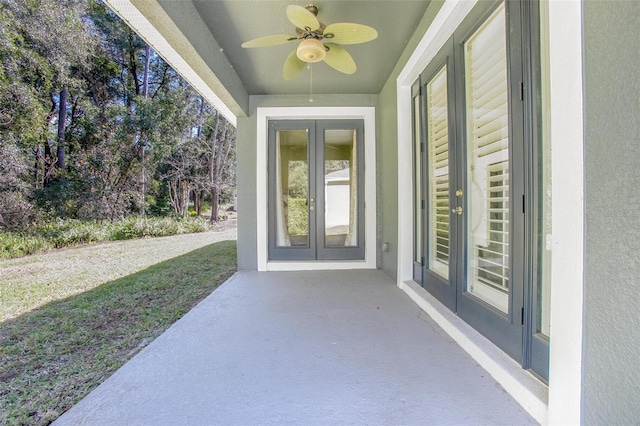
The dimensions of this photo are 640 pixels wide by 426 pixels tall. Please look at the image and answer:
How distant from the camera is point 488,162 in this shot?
6.34ft

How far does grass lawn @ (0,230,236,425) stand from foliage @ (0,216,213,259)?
8.8 inches

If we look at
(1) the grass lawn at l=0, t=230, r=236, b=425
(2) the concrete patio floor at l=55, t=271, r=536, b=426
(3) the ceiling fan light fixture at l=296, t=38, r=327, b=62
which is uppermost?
(3) the ceiling fan light fixture at l=296, t=38, r=327, b=62

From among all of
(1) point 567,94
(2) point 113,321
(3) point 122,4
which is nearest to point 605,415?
(1) point 567,94

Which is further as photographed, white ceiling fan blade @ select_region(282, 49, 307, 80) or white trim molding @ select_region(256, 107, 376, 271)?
white trim molding @ select_region(256, 107, 376, 271)

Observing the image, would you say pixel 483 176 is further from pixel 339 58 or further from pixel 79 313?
pixel 79 313

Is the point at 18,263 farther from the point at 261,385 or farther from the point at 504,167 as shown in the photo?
the point at 504,167

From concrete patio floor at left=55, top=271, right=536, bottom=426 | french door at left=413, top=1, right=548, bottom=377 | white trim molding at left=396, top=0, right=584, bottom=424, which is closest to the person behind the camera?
white trim molding at left=396, top=0, right=584, bottom=424

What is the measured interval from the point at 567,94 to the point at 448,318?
176 cm

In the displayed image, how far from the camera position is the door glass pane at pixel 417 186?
Answer: 3115mm

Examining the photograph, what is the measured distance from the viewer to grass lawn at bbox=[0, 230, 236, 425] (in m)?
1.86

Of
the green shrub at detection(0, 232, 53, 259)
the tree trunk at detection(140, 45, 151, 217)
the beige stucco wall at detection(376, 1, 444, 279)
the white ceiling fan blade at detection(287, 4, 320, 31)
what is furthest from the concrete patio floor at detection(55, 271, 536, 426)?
the tree trunk at detection(140, 45, 151, 217)

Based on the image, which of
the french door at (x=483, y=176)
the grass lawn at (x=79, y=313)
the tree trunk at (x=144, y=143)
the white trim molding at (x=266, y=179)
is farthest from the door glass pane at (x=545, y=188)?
the tree trunk at (x=144, y=143)

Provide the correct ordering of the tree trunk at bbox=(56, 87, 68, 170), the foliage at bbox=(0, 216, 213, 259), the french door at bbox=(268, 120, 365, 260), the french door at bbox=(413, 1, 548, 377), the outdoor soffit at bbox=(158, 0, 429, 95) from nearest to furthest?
the french door at bbox=(413, 1, 548, 377)
the outdoor soffit at bbox=(158, 0, 429, 95)
the foliage at bbox=(0, 216, 213, 259)
the french door at bbox=(268, 120, 365, 260)
the tree trunk at bbox=(56, 87, 68, 170)

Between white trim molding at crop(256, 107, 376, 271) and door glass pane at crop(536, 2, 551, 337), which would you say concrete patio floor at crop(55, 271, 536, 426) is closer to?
door glass pane at crop(536, 2, 551, 337)
